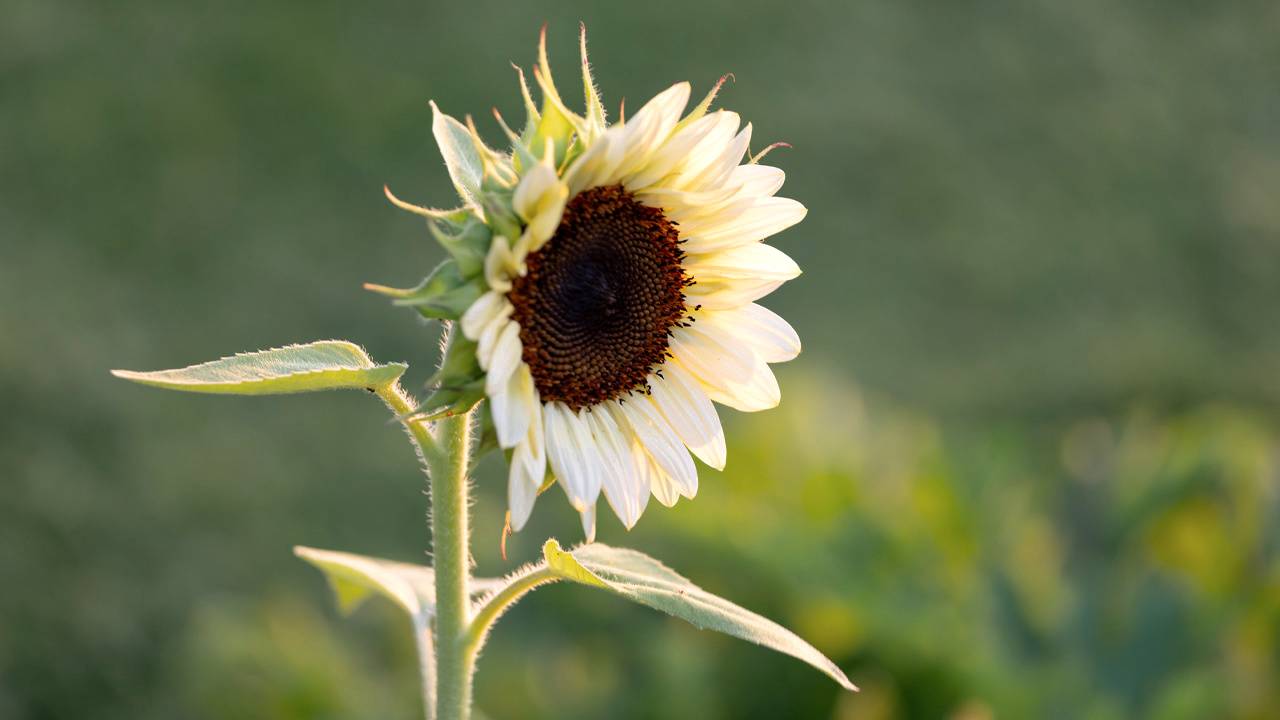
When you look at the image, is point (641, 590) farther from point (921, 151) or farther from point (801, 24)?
point (801, 24)

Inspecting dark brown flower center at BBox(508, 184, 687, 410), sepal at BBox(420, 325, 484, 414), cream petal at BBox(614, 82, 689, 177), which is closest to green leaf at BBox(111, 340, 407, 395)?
sepal at BBox(420, 325, 484, 414)

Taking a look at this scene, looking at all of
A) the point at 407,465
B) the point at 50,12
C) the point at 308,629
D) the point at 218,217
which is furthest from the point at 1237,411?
the point at 50,12

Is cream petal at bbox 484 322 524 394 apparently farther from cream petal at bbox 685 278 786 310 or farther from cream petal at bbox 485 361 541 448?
cream petal at bbox 685 278 786 310

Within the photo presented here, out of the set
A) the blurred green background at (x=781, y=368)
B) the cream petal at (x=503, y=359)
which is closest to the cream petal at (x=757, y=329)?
the cream petal at (x=503, y=359)

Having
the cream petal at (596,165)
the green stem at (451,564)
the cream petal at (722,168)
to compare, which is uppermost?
the cream petal at (722,168)

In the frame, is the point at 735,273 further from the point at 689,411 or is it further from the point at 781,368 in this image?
the point at 781,368

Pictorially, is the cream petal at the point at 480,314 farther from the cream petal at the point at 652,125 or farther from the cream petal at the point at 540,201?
the cream petal at the point at 652,125
